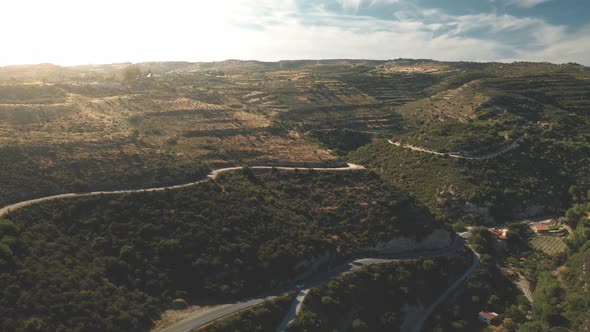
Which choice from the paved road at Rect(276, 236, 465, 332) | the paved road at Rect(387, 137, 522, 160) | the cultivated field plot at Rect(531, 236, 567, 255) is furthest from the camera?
the paved road at Rect(387, 137, 522, 160)

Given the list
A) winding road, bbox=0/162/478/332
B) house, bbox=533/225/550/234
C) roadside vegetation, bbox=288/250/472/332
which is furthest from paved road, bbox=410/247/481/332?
house, bbox=533/225/550/234

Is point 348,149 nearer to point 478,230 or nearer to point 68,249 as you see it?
point 478,230

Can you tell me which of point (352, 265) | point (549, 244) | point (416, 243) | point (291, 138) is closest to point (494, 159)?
point (549, 244)

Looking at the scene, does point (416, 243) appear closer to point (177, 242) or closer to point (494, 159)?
point (177, 242)

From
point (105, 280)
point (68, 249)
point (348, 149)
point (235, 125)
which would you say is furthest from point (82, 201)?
point (348, 149)

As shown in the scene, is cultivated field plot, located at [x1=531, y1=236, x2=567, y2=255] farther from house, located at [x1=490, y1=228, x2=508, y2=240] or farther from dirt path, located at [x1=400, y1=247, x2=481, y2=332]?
dirt path, located at [x1=400, y1=247, x2=481, y2=332]

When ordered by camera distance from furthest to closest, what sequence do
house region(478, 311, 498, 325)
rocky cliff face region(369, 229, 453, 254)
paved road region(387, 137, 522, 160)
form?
paved road region(387, 137, 522, 160)
rocky cliff face region(369, 229, 453, 254)
house region(478, 311, 498, 325)

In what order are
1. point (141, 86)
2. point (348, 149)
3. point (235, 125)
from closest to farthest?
1. point (235, 125)
2. point (348, 149)
3. point (141, 86)
